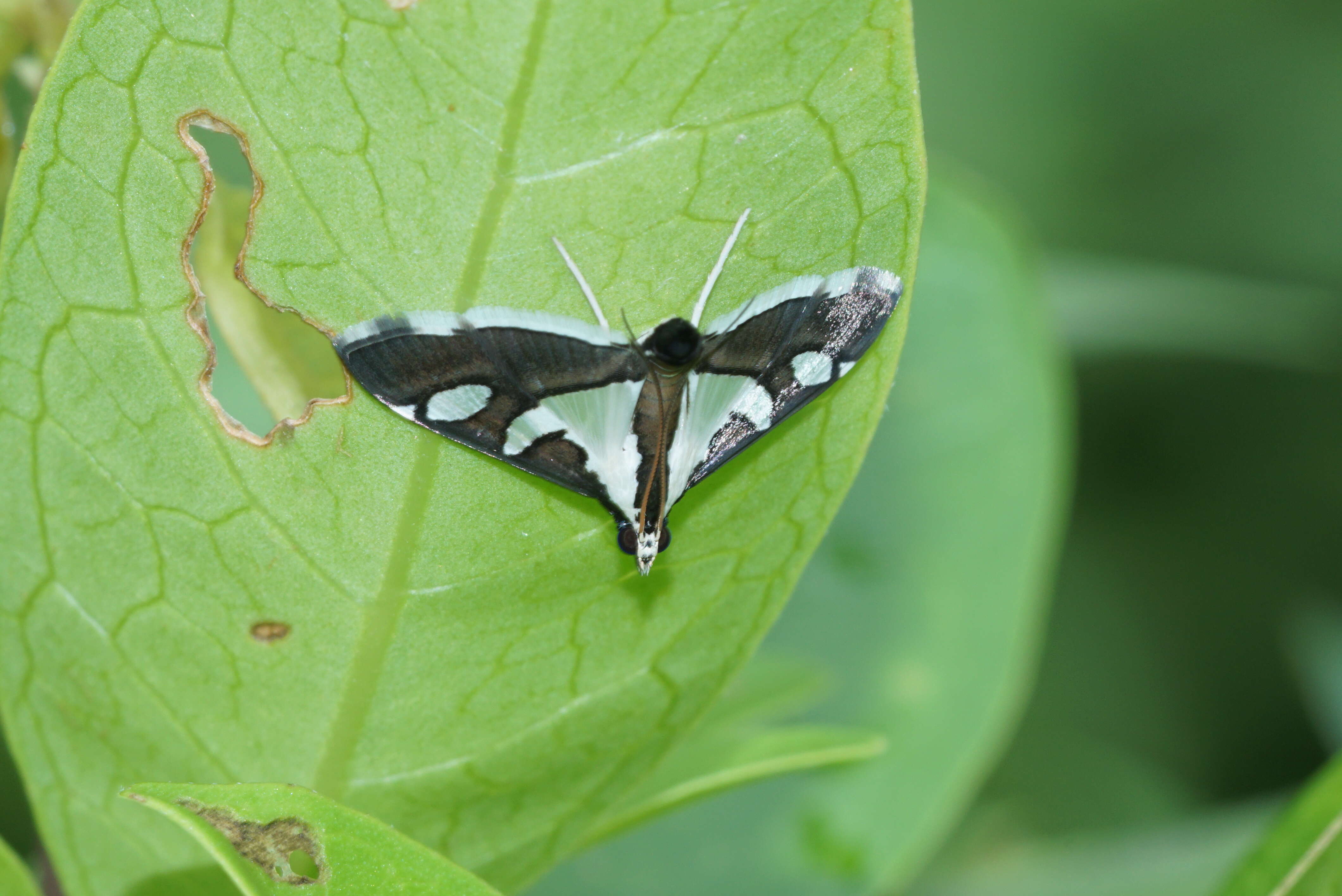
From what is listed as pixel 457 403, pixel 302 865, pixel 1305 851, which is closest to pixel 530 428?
pixel 457 403

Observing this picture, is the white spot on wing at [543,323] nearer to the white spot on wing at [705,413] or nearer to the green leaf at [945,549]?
the white spot on wing at [705,413]

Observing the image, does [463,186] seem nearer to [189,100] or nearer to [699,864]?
[189,100]

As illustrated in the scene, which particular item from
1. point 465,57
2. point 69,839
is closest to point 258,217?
point 465,57

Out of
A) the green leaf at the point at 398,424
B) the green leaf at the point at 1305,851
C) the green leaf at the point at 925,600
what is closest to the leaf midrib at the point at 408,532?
the green leaf at the point at 398,424

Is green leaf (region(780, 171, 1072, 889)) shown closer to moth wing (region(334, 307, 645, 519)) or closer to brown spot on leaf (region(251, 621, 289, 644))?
moth wing (region(334, 307, 645, 519))

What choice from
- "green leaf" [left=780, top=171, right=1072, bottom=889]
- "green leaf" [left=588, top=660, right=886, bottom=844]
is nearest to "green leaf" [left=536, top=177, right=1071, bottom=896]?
"green leaf" [left=780, top=171, right=1072, bottom=889]

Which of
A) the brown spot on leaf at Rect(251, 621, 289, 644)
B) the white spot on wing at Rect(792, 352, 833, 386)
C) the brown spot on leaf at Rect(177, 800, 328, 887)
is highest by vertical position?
the white spot on wing at Rect(792, 352, 833, 386)

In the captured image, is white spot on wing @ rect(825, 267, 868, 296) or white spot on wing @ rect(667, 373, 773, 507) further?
white spot on wing @ rect(667, 373, 773, 507)
